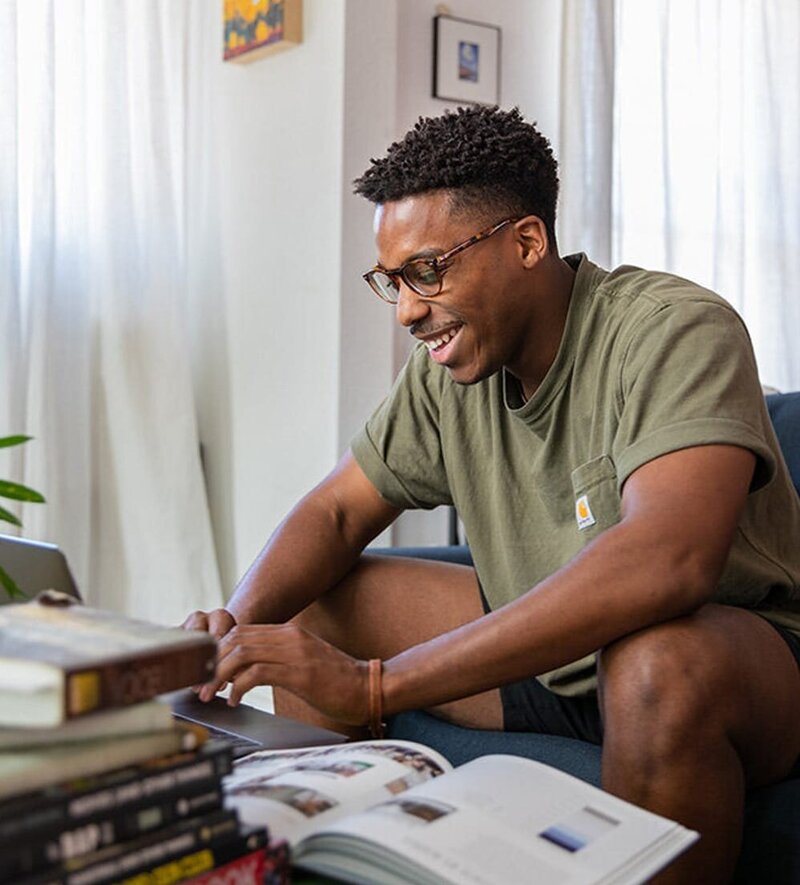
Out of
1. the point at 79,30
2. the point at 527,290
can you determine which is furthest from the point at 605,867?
the point at 79,30

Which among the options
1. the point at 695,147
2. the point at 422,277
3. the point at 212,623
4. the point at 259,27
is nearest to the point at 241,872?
the point at 212,623

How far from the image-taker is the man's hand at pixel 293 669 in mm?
1280

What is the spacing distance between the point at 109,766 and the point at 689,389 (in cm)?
83

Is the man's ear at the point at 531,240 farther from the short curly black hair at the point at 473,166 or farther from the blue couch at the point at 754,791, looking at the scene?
the blue couch at the point at 754,791

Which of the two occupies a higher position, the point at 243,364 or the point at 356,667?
the point at 243,364

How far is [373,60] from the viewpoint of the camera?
2.95 metres

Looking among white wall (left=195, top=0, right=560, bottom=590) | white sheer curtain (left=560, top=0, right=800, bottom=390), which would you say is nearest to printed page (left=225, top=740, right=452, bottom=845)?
white wall (left=195, top=0, right=560, bottom=590)

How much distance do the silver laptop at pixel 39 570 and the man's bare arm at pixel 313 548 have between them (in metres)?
0.43

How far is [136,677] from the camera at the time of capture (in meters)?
0.76

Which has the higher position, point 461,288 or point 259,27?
point 259,27

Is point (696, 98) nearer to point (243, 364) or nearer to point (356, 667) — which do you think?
point (243, 364)

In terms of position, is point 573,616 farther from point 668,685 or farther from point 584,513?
point 584,513

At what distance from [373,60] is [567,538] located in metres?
1.68

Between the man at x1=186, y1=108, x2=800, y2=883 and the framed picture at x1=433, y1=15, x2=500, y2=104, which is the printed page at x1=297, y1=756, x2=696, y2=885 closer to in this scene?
the man at x1=186, y1=108, x2=800, y2=883
